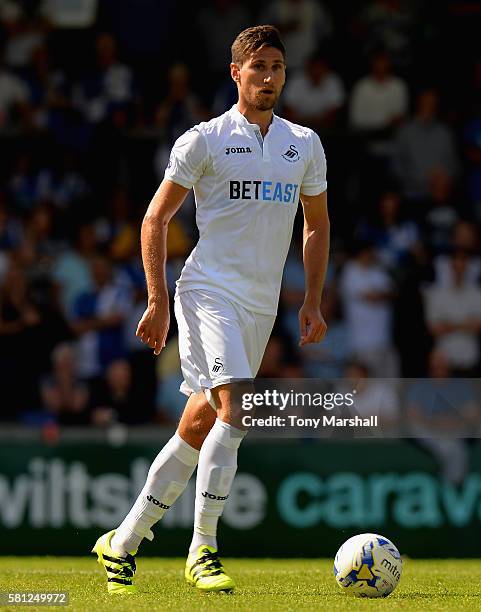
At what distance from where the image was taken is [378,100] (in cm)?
1530

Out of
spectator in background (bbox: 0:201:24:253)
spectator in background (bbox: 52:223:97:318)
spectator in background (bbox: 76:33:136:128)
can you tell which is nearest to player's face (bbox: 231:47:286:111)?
spectator in background (bbox: 52:223:97:318)

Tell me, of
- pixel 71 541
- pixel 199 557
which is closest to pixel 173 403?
pixel 71 541

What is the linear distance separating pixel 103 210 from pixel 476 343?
4.40 meters

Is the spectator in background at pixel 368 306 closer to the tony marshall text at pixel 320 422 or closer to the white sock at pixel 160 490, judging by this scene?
the tony marshall text at pixel 320 422

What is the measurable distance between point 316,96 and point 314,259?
8344 mm

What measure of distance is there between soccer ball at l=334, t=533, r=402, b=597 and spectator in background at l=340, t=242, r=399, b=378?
6504mm

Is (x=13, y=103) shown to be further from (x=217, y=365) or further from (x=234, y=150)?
(x=217, y=365)

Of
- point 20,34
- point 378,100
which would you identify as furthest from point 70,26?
point 378,100

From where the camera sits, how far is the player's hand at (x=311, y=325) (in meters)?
7.10

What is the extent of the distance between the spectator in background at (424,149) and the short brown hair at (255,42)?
799cm

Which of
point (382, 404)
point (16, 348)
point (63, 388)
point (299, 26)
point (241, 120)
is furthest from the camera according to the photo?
point (299, 26)

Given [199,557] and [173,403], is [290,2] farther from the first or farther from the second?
[199,557]

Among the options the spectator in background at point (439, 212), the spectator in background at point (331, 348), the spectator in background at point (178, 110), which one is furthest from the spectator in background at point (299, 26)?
the spectator in background at point (331, 348)

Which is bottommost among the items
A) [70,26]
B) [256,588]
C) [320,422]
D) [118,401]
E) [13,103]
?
[256,588]
